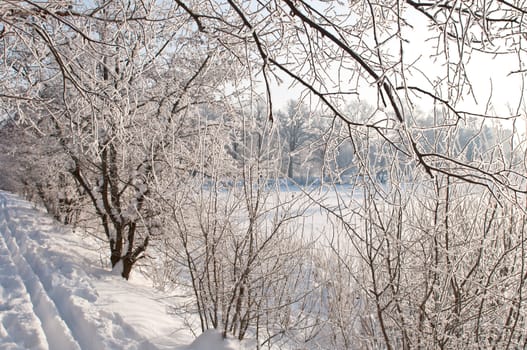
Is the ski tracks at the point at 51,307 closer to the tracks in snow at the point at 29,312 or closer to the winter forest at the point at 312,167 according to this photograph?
the tracks in snow at the point at 29,312

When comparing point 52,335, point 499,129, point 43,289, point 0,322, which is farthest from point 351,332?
point 43,289

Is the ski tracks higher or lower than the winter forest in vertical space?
lower

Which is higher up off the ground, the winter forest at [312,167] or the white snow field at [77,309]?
the winter forest at [312,167]

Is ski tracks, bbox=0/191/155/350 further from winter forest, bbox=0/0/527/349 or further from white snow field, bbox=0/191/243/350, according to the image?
winter forest, bbox=0/0/527/349

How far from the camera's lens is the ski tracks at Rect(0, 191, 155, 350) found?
181 inches

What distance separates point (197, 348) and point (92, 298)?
2.53 meters

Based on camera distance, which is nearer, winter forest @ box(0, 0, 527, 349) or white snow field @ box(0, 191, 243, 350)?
winter forest @ box(0, 0, 527, 349)

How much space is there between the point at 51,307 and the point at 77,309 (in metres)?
0.43

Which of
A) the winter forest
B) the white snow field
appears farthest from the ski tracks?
the winter forest

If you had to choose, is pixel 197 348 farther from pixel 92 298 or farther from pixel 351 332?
pixel 92 298

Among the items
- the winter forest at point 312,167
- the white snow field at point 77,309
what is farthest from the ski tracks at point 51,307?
the winter forest at point 312,167

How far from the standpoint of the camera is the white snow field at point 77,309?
15.0 ft

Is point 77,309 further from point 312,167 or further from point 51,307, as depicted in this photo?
point 312,167

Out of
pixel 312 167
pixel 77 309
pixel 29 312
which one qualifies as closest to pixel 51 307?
pixel 29 312
